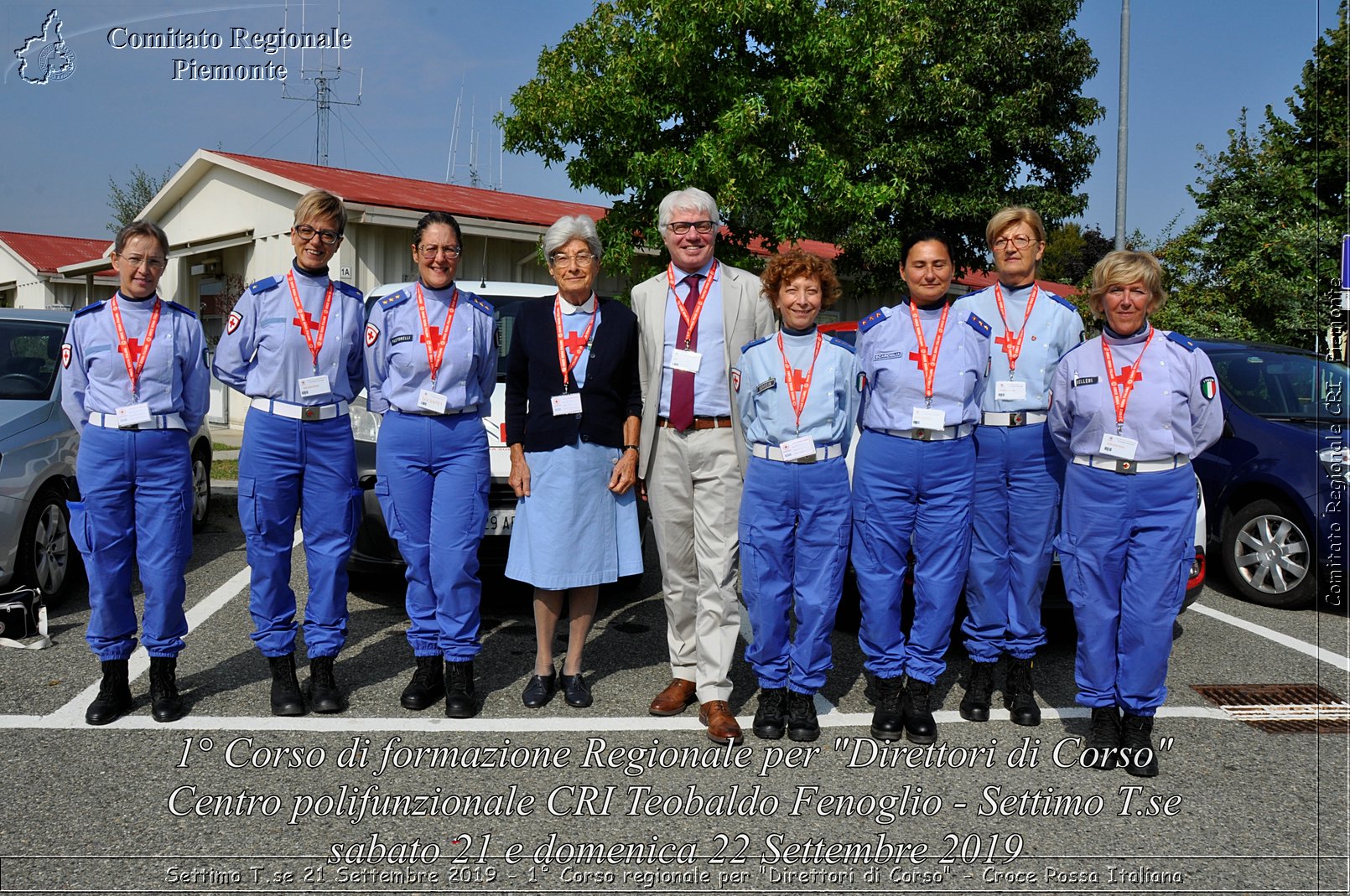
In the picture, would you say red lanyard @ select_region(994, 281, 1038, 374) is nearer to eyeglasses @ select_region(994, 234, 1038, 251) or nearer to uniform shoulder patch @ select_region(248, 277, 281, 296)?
eyeglasses @ select_region(994, 234, 1038, 251)

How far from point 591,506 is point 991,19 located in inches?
774

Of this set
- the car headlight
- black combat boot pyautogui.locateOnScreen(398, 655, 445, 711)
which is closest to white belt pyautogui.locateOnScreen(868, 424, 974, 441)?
black combat boot pyautogui.locateOnScreen(398, 655, 445, 711)

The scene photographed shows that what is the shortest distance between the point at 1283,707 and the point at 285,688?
4.42 metres

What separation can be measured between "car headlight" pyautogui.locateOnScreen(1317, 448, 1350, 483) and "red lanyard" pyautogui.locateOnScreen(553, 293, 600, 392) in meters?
4.69

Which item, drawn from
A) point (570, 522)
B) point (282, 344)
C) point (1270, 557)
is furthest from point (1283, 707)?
point (282, 344)

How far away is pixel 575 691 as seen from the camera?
441cm

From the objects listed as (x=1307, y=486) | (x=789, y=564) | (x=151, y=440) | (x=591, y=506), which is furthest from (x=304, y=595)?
(x=1307, y=486)

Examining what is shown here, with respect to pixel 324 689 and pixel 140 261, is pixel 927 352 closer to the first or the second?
pixel 324 689

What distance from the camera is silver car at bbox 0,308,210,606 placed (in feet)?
17.9

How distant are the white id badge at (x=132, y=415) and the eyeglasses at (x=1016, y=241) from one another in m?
3.62

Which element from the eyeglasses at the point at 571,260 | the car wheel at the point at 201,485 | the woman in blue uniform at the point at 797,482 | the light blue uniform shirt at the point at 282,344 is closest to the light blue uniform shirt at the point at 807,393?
the woman in blue uniform at the point at 797,482

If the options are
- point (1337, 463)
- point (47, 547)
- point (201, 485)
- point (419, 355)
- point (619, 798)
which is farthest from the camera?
point (201, 485)

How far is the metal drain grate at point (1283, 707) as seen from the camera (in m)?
4.32

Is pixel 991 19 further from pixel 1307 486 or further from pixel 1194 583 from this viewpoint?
pixel 1194 583
